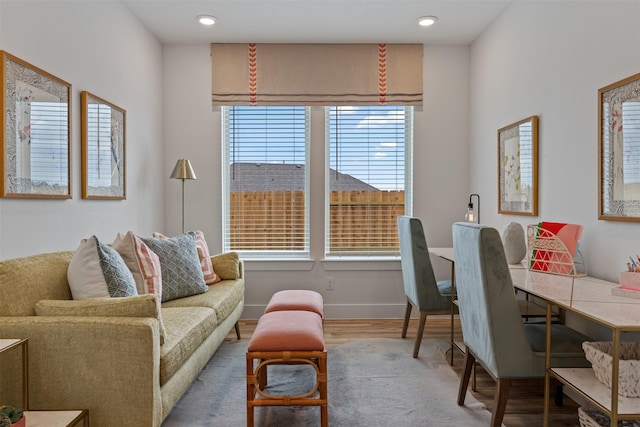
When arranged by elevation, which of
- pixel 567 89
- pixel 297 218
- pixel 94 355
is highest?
pixel 567 89

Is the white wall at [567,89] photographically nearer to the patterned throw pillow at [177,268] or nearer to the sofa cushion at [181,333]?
the sofa cushion at [181,333]

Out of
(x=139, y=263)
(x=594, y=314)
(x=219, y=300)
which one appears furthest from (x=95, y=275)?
(x=594, y=314)

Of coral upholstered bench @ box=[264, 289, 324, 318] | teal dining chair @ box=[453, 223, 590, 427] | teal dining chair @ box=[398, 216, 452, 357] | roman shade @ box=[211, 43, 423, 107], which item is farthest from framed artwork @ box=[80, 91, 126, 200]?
teal dining chair @ box=[453, 223, 590, 427]

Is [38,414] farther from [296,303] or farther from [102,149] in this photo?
[102,149]

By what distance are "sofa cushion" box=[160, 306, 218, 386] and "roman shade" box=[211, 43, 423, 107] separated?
218 centimetres

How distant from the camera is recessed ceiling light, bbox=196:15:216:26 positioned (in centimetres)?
345

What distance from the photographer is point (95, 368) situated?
68.0 inches

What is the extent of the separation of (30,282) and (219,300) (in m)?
1.15

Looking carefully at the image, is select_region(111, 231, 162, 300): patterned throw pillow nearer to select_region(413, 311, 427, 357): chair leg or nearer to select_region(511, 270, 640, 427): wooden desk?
select_region(413, 311, 427, 357): chair leg

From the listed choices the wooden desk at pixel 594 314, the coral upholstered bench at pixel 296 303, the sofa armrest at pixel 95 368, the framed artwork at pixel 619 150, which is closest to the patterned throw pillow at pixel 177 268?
the coral upholstered bench at pixel 296 303

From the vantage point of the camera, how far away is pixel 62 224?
246 cm

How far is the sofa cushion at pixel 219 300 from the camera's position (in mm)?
2739

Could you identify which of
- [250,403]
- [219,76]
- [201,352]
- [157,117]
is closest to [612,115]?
[250,403]

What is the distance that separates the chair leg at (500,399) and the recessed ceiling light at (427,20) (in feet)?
9.29
